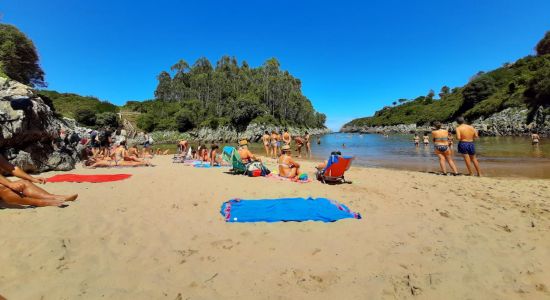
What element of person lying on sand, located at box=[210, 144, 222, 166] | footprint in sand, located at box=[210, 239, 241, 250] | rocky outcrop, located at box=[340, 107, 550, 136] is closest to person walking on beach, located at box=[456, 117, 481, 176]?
footprint in sand, located at box=[210, 239, 241, 250]

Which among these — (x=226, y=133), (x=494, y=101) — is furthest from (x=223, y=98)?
(x=494, y=101)

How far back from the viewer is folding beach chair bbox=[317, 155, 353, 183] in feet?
24.3

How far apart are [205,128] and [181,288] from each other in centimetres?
6027

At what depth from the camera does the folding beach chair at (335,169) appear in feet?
24.3

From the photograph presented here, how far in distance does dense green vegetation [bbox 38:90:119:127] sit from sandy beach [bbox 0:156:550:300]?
4234cm

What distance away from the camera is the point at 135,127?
6191 cm

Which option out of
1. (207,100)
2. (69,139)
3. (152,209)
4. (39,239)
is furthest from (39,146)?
(207,100)

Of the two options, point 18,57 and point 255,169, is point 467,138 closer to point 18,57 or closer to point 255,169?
point 255,169

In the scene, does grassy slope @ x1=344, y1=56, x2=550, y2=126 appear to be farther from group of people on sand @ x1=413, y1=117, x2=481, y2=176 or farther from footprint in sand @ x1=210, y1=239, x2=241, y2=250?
footprint in sand @ x1=210, y1=239, x2=241, y2=250

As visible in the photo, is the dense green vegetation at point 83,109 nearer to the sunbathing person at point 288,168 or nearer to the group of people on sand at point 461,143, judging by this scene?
the sunbathing person at point 288,168

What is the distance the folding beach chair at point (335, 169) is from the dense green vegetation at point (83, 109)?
138 feet

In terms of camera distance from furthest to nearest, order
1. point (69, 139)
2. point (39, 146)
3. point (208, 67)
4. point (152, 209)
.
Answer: point (208, 67), point (69, 139), point (39, 146), point (152, 209)

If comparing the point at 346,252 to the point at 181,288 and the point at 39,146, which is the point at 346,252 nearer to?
the point at 181,288

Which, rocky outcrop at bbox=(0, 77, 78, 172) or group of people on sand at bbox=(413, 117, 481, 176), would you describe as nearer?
rocky outcrop at bbox=(0, 77, 78, 172)
